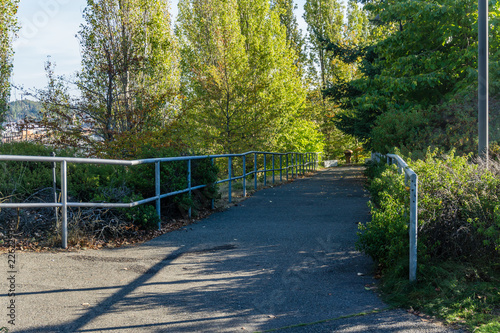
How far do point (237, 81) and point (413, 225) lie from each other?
18.2m

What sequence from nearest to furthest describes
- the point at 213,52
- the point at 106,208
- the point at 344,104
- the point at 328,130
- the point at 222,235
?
1. the point at 106,208
2. the point at 222,235
3. the point at 344,104
4. the point at 213,52
5. the point at 328,130

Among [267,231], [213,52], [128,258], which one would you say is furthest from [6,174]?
[213,52]

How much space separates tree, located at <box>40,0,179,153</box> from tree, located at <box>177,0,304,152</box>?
A: 4040mm

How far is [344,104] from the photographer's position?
21.9 meters

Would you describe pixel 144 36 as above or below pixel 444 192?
above

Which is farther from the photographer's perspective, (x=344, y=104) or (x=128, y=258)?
(x=344, y=104)

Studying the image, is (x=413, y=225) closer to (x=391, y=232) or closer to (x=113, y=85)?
Result: (x=391, y=232)

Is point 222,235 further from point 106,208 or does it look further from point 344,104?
point 344,104

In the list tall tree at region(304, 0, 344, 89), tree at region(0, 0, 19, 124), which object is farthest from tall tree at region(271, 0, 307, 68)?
tree at region(0, 0, 19, 124)

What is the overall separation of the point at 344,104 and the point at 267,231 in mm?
15278

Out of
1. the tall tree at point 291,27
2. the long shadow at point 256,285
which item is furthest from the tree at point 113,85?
the tall tree at point 291,27

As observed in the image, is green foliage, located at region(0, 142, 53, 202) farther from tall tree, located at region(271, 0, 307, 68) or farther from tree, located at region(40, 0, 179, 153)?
tall tree, located at region(271, 0, 307, 68)

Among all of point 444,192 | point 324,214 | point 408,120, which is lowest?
point 324,214

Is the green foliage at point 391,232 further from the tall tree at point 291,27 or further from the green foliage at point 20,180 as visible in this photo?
the tall tree at point 291,27
